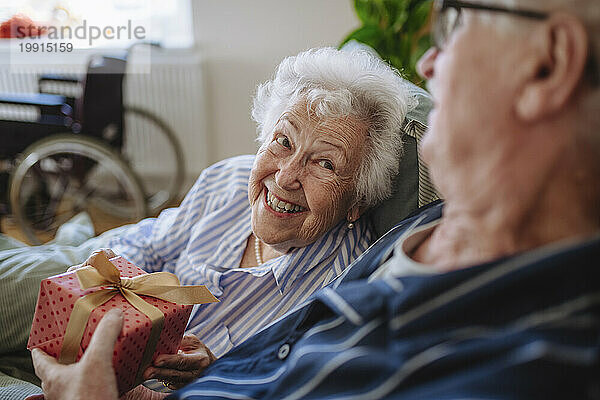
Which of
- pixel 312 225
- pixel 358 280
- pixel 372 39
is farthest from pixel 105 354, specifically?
pixel 372 39

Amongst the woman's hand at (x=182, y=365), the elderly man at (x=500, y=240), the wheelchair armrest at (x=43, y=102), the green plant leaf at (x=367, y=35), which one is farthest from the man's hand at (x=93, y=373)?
the wheelchair armrest at (x=43, y=102)

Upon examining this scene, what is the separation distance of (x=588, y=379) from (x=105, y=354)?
69cm

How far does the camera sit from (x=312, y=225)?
51.1 inches

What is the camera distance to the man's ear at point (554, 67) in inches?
24.7

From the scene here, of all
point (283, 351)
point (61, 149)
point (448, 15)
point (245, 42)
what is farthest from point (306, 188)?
point (245, 42)

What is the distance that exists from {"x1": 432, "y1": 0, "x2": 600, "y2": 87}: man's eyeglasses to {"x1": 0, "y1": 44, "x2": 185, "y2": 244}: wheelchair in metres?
2.53

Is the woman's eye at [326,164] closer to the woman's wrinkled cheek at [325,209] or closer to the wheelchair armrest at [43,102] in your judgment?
the woman's wrinkled cheek at [325,209]

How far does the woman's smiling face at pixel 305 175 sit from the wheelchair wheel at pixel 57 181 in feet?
6.38

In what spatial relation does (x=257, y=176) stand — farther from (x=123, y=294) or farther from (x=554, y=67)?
(x=554, y=67)

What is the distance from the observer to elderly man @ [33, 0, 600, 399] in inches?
24.3

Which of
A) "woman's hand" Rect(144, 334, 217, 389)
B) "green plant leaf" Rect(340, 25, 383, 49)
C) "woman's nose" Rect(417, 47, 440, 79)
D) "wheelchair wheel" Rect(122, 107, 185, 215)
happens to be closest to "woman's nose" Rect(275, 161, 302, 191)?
"woman's hand" Rect(144, 334, 217, 389)

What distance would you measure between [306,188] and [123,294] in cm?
47

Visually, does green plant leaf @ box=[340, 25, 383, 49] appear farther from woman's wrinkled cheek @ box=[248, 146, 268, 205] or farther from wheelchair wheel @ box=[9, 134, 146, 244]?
woman's wrinkled cheek @ box=[248, 146, 268, 205]

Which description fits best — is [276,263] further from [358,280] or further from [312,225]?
[358,280]
